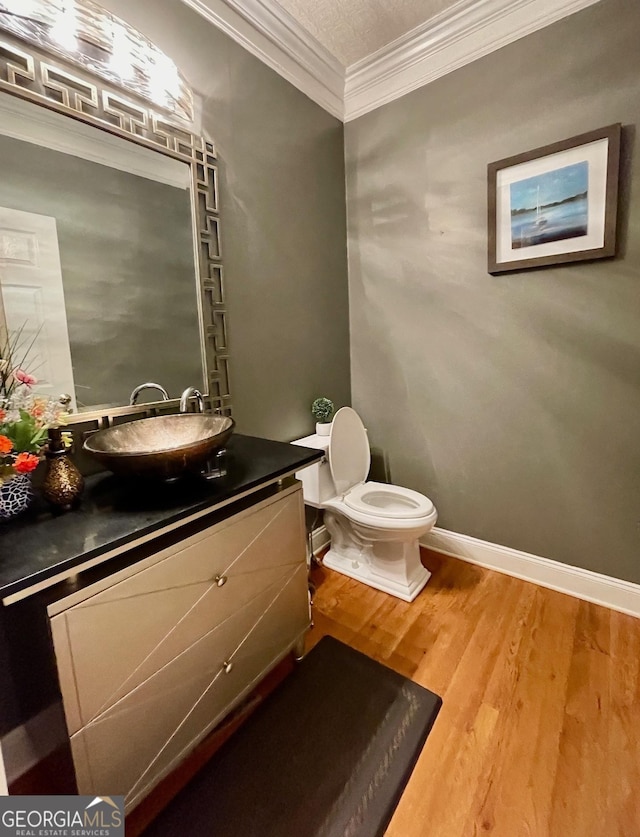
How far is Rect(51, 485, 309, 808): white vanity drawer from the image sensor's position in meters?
0.81

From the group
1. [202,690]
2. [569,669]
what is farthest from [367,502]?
[202,690]

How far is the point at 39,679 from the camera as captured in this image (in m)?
0.97

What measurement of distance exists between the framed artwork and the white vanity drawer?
5.00ft

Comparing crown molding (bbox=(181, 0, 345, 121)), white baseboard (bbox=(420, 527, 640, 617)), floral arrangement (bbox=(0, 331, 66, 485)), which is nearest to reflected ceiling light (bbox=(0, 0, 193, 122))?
crown molding (bbox=(181, 0, 345, 121))

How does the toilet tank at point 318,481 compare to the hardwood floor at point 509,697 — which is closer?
the hardwood floor at point 509,697

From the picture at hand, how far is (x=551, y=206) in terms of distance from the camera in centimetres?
165

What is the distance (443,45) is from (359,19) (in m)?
0.42

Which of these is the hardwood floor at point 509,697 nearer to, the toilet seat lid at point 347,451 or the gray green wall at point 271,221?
the toilet seat lid at point 347,451

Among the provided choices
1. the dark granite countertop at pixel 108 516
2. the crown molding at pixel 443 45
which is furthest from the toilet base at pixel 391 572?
the crown molding at pixel 443 45

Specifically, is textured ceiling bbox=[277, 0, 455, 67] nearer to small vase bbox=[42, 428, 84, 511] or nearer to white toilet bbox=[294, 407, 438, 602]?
white toilet bbox=[294, 407, 438, 602]

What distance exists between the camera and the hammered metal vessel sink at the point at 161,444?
962 millimetres

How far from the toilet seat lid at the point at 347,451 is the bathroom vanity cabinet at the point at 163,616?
660mm

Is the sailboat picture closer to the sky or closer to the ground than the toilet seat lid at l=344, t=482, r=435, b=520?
closer to the sky

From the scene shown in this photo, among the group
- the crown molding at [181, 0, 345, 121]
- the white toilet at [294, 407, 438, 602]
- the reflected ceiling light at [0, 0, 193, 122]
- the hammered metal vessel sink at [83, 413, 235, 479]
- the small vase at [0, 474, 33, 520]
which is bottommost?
the white toilet at [294, 407, 438, 602]
